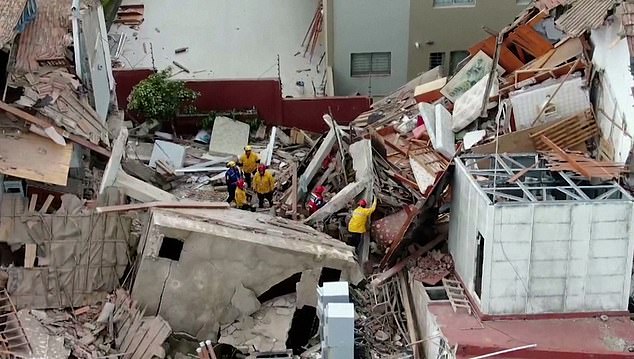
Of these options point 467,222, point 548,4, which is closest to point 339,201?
point 467,222

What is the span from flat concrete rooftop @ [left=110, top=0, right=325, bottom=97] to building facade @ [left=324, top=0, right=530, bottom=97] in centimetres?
174

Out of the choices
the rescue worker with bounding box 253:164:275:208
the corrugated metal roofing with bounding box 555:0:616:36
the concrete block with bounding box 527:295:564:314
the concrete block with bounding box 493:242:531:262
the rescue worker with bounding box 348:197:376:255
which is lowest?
the concrete block with bounding box 527:295:564:314

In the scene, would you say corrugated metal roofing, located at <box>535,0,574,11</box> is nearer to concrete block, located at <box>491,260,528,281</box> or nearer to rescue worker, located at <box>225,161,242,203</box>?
concrete block, located at <box>491,260,528,281</box>

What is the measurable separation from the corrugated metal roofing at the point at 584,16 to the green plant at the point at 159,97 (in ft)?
40.5

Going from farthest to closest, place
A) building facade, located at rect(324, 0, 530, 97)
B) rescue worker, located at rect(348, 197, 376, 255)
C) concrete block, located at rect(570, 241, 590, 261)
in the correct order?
1. building facade, located at rect(324, 0, 530, 97)
2. rescue worker, located at rect(348, 197, 376, 255)
3. concrete block, located at rect(570, 241, 590, 261)

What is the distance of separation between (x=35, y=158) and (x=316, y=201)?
6455 mm

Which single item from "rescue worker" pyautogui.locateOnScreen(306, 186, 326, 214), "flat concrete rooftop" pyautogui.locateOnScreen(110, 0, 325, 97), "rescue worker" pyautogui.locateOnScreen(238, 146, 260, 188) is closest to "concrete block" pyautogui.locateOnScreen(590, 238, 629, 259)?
"rescue worker" pyautogui.locateOnScreen(306, 186, 326, 214)

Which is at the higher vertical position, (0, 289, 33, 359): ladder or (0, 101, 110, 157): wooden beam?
(0, 101, 110, 157): wooden beam

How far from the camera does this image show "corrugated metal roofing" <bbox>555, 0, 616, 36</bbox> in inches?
636

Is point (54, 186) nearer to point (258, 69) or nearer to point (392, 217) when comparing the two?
point (392, 217)

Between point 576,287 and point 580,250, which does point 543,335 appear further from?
point 580,250

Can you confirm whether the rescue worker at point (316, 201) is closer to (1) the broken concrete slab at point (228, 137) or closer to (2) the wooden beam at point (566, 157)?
(2) the wooden beam at point (566, 157)

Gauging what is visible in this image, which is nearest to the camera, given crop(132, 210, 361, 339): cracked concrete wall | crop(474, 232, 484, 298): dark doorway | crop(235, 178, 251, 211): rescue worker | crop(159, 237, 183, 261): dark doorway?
crop(474, 232, 484, 298): dark doorway

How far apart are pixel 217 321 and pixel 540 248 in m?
6.53
